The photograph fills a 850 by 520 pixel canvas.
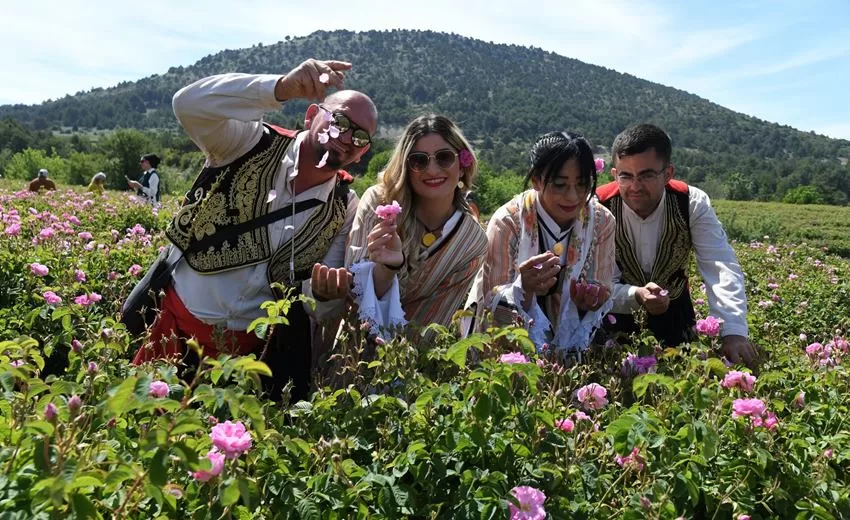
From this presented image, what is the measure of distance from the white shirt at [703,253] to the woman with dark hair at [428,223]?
883 millimetres

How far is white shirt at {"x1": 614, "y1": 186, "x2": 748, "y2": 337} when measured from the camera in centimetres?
334

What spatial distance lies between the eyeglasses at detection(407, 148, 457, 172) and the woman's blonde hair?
33mm

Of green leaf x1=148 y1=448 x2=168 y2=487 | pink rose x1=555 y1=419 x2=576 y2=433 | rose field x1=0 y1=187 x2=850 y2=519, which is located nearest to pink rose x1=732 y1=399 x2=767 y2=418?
rose field x1=0 y1=187 x2=850 y2=519

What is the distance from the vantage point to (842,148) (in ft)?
413

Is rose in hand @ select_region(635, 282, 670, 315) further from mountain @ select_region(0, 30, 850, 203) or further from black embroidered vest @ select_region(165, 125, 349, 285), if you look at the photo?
mountain @ select_region(0, 30, 850, 203)

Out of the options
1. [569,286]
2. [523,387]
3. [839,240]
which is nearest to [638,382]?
[523,387]

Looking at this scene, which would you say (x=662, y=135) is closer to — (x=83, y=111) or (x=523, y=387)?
(x=523, y=387)

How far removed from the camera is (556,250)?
124 inches

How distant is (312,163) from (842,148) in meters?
148

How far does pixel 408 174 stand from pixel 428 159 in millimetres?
128

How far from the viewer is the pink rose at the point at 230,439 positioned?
122 cm

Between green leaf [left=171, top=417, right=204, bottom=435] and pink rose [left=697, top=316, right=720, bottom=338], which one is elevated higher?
green leaf [left=171, top=417, right=204, bottom=435]

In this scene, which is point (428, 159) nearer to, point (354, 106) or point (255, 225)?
point (354, 106)

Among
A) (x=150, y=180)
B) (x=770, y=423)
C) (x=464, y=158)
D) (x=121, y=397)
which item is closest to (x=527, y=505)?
(x=770, y=423)
